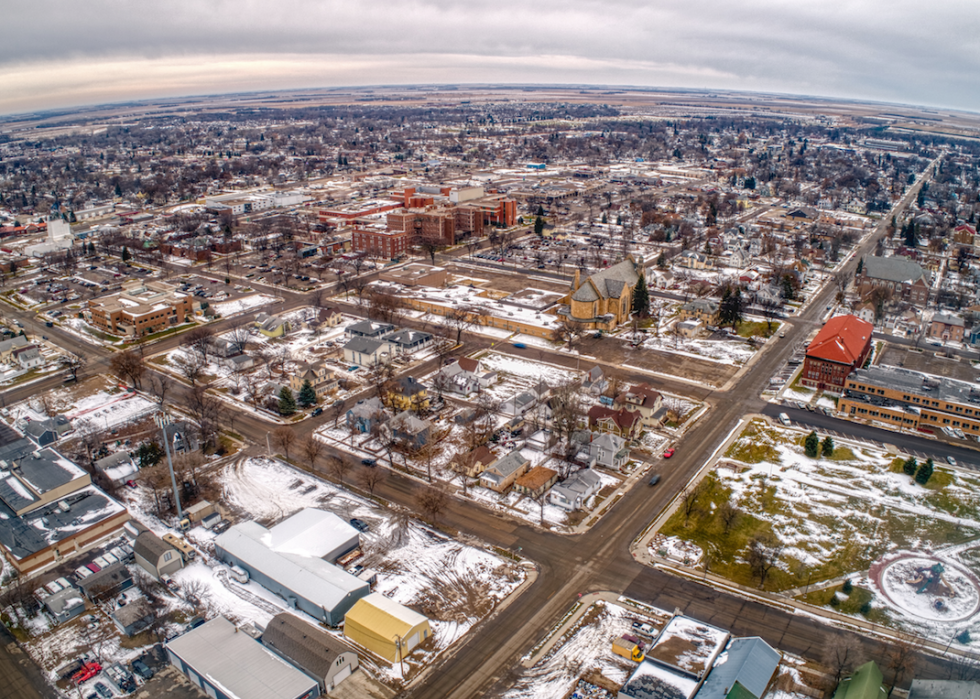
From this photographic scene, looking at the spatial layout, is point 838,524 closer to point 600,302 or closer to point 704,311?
point 704,311

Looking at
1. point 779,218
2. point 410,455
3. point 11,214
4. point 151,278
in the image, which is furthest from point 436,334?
point 11,214

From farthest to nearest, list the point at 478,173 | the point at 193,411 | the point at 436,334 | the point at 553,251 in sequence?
the point at 478,173 < the point at 553,251 < the point at 436,334 < the point at 193,411

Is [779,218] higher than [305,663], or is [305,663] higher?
[779,218]

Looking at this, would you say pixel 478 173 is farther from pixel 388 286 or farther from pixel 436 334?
pixel 436 334

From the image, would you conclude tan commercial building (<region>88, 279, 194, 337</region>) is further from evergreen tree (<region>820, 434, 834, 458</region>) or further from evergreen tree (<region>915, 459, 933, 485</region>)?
evergreen tree (<region>915, 459, 933, 485</region>)

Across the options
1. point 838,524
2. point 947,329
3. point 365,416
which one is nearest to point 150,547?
point 365,416

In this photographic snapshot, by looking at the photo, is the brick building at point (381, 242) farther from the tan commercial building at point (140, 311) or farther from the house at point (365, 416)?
the house at point (365, 416)

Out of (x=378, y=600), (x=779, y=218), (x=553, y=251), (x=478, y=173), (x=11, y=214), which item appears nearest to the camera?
(x=378, y=600)

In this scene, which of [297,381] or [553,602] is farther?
[297,381]
